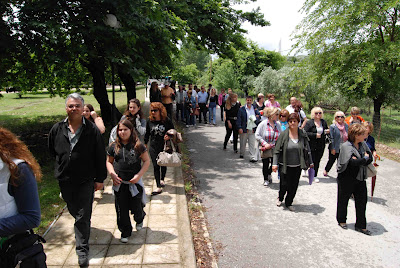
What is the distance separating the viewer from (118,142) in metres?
3.81

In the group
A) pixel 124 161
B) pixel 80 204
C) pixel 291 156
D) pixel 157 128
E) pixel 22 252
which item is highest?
pixel 157 128

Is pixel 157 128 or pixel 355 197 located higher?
pixel 157 128

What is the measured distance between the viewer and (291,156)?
4973mm

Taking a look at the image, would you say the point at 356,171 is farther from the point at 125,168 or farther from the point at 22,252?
the point at 22,252

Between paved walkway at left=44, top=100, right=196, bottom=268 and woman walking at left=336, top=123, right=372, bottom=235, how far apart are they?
2.49 m

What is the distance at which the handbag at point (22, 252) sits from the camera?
2029 mm

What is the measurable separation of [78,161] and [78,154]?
0.25 ft

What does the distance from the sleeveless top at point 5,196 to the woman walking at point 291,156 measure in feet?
13.3

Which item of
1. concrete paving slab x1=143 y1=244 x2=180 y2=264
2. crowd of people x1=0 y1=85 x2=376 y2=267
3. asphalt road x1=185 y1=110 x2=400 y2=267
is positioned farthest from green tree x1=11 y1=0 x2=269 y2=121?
concrete paving slab x1=143 y1=244 x2=180 y2=264

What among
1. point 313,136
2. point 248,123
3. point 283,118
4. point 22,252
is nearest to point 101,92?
point 248,123

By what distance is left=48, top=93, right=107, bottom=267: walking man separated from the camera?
3.22m

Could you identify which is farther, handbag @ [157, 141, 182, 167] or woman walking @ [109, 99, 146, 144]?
handbag @ [157, 141, 182, 167]

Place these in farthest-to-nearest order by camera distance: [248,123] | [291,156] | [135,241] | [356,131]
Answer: [248,123], [291,156], [356,131], [135,241]

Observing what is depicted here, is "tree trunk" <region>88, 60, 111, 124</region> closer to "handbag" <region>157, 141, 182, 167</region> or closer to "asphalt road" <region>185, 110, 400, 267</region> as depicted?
"asphalt road" <region>185, 110, 400, 267</region>
